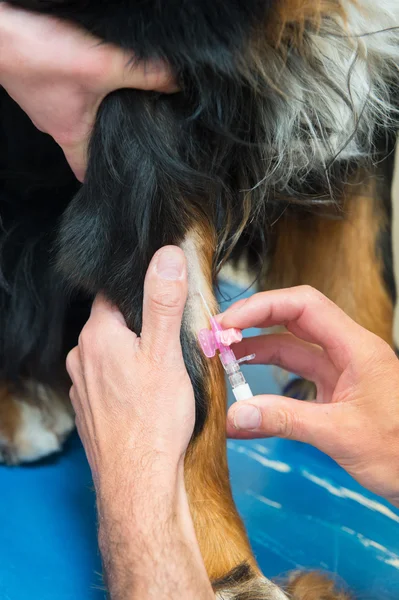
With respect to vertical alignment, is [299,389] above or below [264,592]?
below

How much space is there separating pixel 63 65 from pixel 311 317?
0.38m

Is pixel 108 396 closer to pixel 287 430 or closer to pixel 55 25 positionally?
pixel 287 430

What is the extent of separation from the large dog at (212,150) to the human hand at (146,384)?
0.03 m

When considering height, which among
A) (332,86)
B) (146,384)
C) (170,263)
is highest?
(332,86)

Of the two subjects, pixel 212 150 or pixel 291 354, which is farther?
pixel 291 354

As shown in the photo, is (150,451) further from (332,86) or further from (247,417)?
(332,86)

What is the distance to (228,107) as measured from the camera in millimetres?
776

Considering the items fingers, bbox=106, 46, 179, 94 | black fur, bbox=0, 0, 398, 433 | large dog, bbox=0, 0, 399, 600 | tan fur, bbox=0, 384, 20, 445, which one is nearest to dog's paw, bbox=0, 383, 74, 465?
tan fur, bbox=0, 384, 20, 445

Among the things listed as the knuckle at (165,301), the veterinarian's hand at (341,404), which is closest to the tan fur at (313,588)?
the veterinarian's hand at (341,404)

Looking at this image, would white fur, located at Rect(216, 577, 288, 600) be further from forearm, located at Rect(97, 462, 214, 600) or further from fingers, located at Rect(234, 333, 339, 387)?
fingers, located at Rect(234, 333, 339, 387)

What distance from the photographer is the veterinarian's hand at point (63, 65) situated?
714 millimetres

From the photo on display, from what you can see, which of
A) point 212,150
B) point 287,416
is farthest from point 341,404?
point 212,150

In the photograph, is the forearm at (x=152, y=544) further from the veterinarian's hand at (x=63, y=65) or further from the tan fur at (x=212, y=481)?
the veterinarian's hand at (x=63, y=65)

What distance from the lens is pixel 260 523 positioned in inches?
41.6
